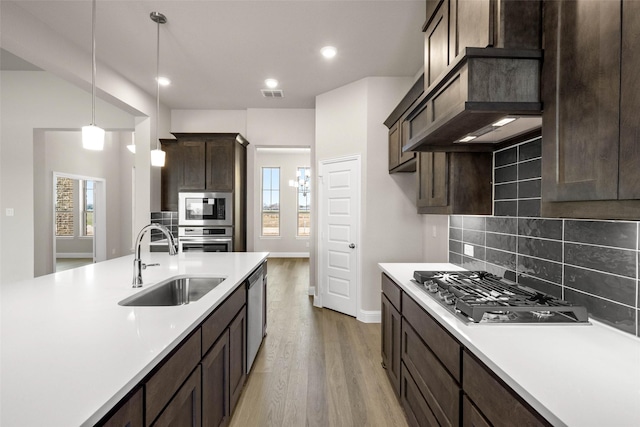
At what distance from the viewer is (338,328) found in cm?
377

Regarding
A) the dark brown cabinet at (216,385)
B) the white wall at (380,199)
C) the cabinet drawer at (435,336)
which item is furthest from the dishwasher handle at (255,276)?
the white wall at (380,199)

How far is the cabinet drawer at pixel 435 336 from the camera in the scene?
52.2 inches

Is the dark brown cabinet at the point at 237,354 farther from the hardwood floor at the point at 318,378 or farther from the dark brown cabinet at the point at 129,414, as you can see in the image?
the dark brown cabinet at the point at 129,414

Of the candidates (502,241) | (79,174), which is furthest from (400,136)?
(79,174)

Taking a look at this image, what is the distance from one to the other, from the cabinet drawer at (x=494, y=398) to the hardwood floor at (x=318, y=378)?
120cm

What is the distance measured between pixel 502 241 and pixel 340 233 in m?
2.40

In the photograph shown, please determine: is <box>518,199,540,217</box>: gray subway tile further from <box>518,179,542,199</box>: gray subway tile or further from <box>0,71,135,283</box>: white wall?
<box>0,71,135,283</box>: white wall

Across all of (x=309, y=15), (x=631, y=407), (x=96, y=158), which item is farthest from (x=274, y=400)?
(x=96, y=158)

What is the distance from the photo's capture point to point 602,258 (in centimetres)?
133

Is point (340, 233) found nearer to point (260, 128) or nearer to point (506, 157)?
point (260, 128)

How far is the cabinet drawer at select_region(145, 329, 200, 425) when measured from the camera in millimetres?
1009

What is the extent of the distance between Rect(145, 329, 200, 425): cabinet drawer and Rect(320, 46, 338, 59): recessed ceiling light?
289cm

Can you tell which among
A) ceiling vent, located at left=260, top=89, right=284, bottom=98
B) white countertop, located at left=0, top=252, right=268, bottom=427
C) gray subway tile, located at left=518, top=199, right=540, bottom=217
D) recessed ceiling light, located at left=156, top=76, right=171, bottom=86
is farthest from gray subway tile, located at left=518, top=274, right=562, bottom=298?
recessed ceiling light, located at left=156, top=76, right=171, bottom=86

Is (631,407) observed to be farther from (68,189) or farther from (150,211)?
(68,189)
